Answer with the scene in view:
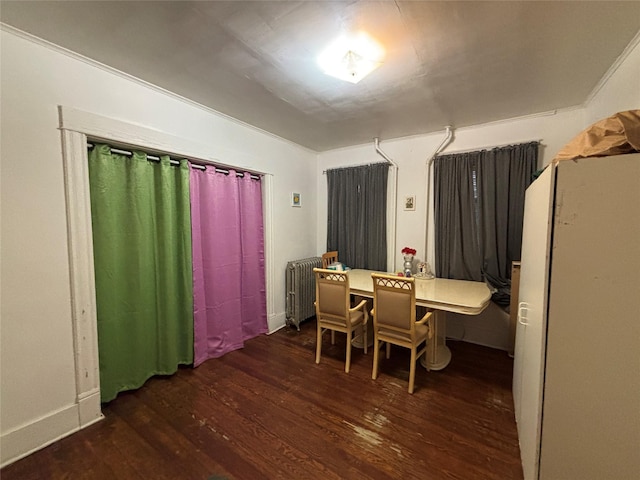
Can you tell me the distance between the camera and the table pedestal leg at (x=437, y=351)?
8.09 feet

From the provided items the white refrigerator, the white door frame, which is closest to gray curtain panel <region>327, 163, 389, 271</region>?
the white refrigerator

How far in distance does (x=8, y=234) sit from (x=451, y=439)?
9.78 feet

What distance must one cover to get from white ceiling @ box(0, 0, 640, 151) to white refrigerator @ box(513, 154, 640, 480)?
39.2 inches

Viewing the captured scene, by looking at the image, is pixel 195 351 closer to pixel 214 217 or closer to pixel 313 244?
pixel 214 217

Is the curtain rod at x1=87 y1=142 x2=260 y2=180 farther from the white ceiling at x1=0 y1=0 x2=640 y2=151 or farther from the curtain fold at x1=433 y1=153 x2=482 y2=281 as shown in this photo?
the curtain fold at x1=433 y1=153 x2=482 y2=281

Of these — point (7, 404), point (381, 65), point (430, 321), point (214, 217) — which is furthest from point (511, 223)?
point (7, 404)

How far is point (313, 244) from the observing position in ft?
13.5

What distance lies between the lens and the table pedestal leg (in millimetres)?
2467

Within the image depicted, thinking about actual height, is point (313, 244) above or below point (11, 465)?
above

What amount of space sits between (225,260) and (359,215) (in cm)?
193

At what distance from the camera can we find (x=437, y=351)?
262 cm

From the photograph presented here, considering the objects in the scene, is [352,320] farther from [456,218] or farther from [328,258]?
[456,218]

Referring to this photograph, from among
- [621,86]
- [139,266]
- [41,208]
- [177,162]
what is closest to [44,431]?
[139,266]

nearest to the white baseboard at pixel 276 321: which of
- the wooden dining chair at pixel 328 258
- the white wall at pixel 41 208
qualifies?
the wooden dining chair at pixel 328 258
